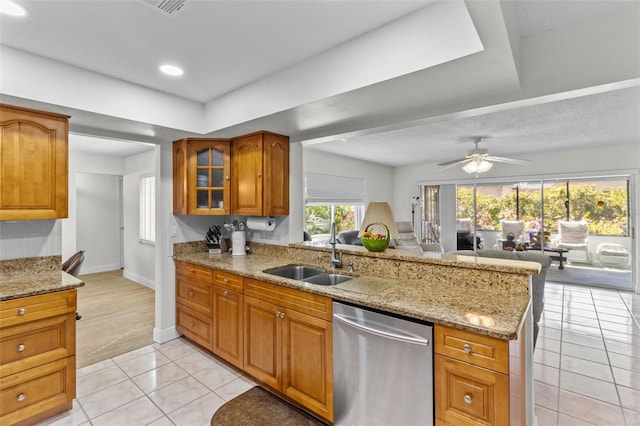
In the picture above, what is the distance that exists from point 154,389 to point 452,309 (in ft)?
7.78

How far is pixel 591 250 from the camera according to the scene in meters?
5.85

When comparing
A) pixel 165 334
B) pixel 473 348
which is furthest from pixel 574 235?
pixel 165 334

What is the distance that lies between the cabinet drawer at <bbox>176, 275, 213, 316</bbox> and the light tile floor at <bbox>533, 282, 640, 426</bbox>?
2.78m

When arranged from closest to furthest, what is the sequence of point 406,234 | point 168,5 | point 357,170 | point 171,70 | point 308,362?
point 168,5 → point 308,362 → point 171,70 → point 406,234 → point 357,170

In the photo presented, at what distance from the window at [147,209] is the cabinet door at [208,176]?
2.74 m

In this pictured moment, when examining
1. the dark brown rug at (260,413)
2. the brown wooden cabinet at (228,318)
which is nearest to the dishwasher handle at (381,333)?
the dark brown rug at (260,413)

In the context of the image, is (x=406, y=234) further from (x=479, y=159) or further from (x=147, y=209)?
(x=147, y=209)

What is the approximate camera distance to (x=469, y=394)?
1450 mm

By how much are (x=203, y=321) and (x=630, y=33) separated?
366 centimetres

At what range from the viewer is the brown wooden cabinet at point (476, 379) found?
1362 mm

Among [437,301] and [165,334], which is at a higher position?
[437,301]

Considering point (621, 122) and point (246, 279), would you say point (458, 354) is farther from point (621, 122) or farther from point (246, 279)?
point (621, 122)

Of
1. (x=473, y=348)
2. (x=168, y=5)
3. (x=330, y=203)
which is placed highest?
(x=168, y=5)

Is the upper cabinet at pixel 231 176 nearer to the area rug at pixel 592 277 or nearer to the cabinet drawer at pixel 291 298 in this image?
the cabinet drawer at pixel 291 298
